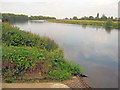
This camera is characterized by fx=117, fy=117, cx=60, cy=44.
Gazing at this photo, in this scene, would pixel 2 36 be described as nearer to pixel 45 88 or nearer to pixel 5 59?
pixel 5 59

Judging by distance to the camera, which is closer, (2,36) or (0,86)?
(0,86)

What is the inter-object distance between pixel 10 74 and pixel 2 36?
392 centimetres

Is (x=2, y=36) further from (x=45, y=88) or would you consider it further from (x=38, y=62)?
(x=45, y=88)

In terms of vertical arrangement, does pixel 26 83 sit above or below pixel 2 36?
below

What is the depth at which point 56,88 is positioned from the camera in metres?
3.93

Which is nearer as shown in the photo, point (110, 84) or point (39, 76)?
point (39, 76)

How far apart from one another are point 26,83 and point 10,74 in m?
0.71

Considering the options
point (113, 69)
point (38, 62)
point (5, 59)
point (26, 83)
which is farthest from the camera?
point (113, 69)

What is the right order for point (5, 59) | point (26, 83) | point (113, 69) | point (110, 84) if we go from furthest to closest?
point (113, 69)
point (110, 84)
point (5, 59)
point (26, 83)

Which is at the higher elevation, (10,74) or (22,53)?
(22,53)

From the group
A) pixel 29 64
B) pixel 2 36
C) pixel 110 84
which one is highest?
pixel 2 36

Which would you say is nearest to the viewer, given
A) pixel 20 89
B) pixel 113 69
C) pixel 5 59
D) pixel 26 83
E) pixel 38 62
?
pixel 20 89

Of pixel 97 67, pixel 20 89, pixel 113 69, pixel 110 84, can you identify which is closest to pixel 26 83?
pixel 20 89

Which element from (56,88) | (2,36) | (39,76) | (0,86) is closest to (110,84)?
(56,88)
